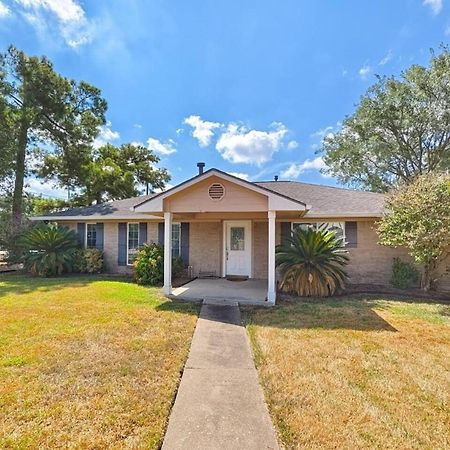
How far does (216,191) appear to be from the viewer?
8.29 metres

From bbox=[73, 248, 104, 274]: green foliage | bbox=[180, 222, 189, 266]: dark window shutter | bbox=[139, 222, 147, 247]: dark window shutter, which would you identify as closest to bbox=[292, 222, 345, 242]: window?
bbox=[180, 222, 189, 266]: dark window shutter

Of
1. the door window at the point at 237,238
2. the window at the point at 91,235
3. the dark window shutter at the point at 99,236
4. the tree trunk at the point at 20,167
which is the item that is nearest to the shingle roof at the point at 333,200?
the door window at the point at 237,238

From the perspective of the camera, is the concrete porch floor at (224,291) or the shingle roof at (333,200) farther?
the shingle roof at (333,200)

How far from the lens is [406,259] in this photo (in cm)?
1039

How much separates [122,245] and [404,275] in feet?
36.1

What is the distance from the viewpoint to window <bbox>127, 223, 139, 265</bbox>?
42.4ft

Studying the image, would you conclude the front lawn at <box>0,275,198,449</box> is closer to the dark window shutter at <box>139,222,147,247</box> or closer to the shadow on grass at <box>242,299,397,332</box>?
the shadow on grass at <box>242,299,397,332</box>

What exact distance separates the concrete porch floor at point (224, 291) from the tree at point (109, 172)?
1574 cm

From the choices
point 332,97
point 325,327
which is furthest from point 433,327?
point 332,97

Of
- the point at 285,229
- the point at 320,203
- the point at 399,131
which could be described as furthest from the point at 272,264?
the point at 399,131

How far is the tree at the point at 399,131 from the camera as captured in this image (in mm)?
21031

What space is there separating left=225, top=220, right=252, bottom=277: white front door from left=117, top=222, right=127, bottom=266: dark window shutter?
4499mm

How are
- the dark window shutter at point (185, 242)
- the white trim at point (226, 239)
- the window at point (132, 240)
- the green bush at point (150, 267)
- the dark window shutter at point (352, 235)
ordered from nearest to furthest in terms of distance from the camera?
the green bush at point (150, 267), the dark window shutter at point (352, 235), the white trim at point (226, 239), the dark window shutter at point (185, 242), the window at point (132, 240)

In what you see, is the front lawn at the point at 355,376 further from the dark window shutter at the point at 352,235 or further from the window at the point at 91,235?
the window at the point at 91,235
